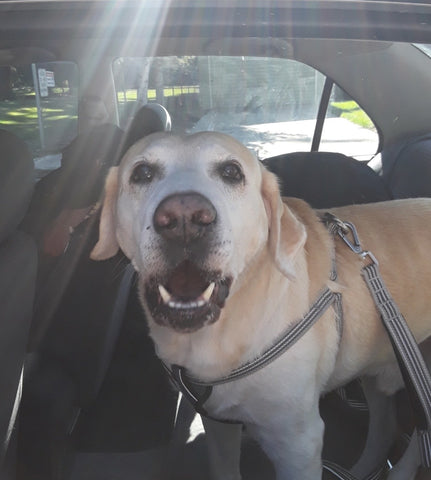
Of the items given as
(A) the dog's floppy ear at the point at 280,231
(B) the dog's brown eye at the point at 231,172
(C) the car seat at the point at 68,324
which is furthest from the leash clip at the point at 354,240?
(C) the car seat at the point at 68,324

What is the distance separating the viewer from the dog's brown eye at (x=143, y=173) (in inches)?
61.2

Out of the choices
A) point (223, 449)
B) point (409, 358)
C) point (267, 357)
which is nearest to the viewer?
point (267, 357)

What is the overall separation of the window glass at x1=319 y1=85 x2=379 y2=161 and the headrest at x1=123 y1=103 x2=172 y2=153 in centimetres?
105

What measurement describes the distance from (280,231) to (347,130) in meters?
1.93

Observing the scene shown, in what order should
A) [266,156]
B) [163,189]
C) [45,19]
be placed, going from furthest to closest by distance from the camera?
[266,156] → [163,189] → [45,19]

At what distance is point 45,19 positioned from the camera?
1.27 metres

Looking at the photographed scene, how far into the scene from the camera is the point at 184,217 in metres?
1.24

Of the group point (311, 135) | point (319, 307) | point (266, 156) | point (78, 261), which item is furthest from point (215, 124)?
point (319, 307)

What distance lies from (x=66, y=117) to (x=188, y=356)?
1692 millimetres

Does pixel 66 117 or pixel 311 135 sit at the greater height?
pixel 66 117

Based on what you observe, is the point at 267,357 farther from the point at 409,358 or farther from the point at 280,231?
the point at 409,358

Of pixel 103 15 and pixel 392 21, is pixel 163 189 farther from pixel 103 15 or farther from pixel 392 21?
pixel 392 21

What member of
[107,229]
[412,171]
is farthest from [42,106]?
[412,171]

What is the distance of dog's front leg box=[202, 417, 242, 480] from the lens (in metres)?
1.96
